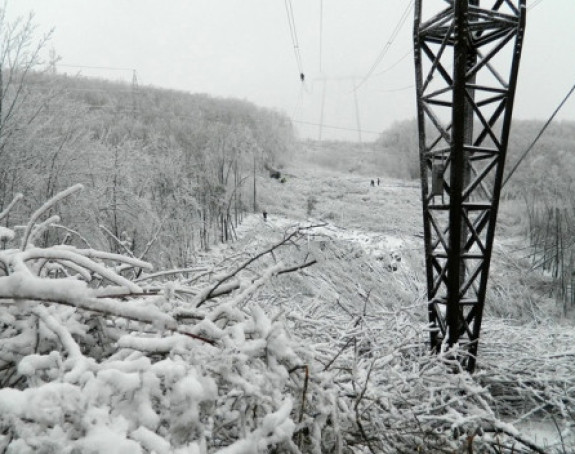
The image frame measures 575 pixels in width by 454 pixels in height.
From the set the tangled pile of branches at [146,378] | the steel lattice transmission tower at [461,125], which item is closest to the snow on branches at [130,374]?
the tangled pile of branches at [146,378]

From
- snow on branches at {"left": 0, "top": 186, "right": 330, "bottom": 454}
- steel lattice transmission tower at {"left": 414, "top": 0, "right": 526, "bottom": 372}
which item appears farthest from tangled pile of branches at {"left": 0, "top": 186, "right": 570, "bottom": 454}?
steel lattice transmission tower at {"left": 414, "top": 0, "right": 526, "bottom": 372}

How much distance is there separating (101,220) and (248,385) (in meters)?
13.2

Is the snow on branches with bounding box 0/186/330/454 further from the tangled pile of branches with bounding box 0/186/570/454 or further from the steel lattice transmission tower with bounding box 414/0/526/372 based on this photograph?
the steel lattice transmission tower with bounding box 414/0/526/372

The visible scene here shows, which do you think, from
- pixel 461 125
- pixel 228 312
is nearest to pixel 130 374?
pixel 228 312

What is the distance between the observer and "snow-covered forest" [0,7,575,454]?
2.54 feet

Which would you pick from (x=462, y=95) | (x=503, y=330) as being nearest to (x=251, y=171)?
(x=503, y=330)

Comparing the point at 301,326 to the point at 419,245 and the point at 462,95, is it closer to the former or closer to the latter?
the point at 462,95

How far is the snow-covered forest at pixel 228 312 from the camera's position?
0.77 m

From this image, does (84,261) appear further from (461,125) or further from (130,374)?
(461,125)

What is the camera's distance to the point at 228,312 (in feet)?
3.38

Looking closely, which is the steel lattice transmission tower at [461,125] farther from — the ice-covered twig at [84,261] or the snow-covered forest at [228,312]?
the ice-covered twig at [84,261]

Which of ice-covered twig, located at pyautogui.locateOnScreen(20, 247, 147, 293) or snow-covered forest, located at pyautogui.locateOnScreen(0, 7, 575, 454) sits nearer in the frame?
snow-covered forest, located at pyautogui.locateOnScreen(0, 7, 575, 454)

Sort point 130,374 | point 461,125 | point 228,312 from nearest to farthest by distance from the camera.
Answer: point 130,374
point 228,312
point 461,125

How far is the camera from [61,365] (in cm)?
77
